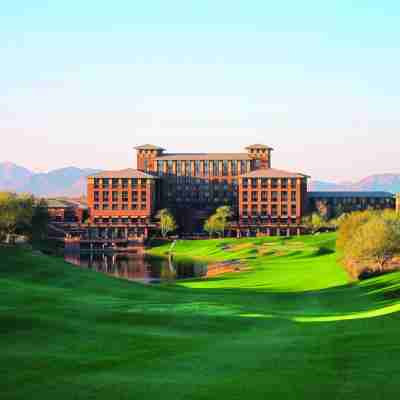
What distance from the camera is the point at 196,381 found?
2258cm

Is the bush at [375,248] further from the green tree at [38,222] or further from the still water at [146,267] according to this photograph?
the green tree at [38,222]

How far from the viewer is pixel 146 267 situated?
13412 cm

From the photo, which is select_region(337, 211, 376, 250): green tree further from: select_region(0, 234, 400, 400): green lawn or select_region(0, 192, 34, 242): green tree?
select_region(0, 192, 34, 242): green tree

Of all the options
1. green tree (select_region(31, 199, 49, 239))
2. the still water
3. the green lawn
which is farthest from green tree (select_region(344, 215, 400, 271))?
Result: green tree (select_region(31, 199, 49, 239))

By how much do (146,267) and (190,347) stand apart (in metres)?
105

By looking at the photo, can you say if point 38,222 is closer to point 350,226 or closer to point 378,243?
point 350,226

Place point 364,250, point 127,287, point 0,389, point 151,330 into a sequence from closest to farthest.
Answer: point 0,389 → point 151,330 → point 127,287 → point 364,250

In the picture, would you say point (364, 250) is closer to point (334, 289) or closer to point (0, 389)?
point (334, 289)

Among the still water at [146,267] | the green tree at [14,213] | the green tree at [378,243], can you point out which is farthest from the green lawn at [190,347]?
the green tree at [14,213]

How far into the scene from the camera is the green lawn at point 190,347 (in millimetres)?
21641

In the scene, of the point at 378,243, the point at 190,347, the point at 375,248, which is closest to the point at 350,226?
the point at 375,248

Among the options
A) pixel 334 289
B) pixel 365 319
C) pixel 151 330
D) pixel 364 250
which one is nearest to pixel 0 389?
pixel 151 330

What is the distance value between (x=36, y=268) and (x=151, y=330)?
34.1 metres

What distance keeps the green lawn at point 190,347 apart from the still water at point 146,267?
5466 centimetres
